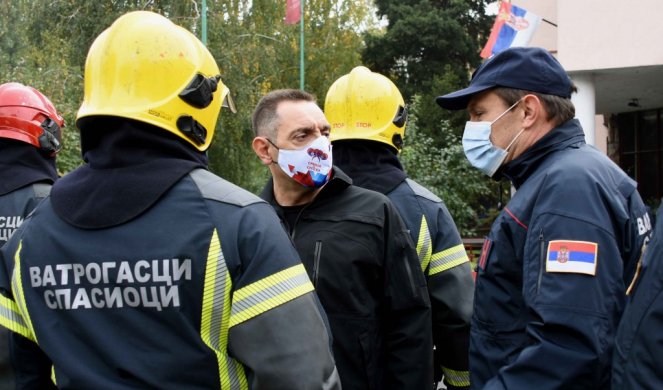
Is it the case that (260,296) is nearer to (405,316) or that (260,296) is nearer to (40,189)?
(405,316)

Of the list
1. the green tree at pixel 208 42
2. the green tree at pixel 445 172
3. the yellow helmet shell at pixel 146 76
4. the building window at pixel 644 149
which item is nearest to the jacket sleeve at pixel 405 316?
the yellow helmet shell at pixel 146 76

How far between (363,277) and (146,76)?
1501 mm

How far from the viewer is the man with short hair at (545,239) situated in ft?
7.75

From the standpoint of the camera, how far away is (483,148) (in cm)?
313

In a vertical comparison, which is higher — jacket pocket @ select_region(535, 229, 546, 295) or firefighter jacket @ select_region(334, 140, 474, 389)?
jacket pocket @ select_region(535, 229, 546, 295)

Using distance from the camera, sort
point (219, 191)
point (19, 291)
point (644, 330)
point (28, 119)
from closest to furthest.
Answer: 1. point (644, 330)
2. point (219, 191)
3. point (19, 291)
4. point (28, 119)

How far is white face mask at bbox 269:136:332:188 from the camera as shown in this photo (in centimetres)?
362

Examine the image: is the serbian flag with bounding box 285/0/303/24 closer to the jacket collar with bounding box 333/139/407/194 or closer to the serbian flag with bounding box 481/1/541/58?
the serbian flag with bounding box 481/1/541/58

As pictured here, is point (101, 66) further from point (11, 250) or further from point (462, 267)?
point (462, 267)

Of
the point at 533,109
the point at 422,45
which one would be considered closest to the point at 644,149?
the point at 422,45

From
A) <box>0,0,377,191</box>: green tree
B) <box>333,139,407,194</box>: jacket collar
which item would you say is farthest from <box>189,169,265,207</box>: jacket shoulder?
<box>0,0,377,191</box>: green tree

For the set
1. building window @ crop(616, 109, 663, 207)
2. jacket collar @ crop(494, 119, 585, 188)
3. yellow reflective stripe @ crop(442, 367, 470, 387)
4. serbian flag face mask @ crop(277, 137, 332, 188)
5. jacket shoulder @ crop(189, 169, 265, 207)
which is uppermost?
jacket shoulder @ crop(189, 169, 265, 207)

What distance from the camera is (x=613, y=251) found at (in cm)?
241

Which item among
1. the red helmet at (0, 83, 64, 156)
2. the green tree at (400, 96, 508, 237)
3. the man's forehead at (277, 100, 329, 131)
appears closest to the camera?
the man's forehead at (277, 100, 329, 131)
